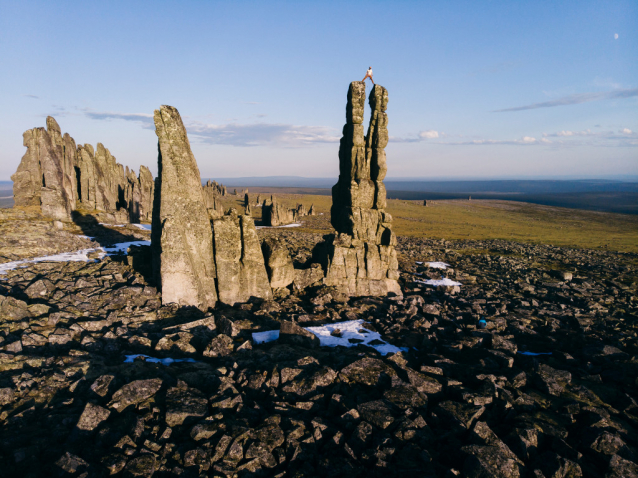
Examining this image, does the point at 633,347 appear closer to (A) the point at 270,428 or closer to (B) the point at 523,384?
(B) the point at 523,384

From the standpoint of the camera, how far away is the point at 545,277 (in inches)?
1720

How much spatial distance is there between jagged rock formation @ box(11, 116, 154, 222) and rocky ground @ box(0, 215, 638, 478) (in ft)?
130

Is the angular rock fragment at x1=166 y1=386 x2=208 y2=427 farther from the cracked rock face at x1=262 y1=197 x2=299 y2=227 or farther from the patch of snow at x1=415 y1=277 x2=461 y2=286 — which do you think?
the cracked rock face at x1=262 y1=197 x2=299 y2=227

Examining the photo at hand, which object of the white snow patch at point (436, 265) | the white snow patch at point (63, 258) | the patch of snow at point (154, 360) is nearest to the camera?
the patch of snow at point (154, 360)

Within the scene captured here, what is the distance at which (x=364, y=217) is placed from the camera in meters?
31.5

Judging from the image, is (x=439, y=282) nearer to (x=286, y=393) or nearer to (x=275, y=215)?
(x=286, y=393)

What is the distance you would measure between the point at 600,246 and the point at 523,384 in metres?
86.4

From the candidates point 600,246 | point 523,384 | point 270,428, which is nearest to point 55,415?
point 270,428

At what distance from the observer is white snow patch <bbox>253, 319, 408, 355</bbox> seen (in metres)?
18.7

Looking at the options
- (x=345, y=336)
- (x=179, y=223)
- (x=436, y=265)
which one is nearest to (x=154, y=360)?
(x=179, y=223)

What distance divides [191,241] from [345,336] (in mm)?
12407

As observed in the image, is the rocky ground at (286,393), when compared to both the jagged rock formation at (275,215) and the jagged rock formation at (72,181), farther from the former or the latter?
the jagged rock formation at (275,215)

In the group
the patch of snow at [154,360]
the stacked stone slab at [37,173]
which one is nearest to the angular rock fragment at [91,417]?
the patch of snow at [154,360]

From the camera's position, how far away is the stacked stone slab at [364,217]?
30406 mm
